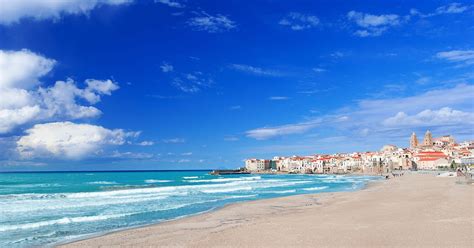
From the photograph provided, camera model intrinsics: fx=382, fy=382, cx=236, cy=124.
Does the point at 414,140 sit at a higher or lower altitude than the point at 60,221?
higher

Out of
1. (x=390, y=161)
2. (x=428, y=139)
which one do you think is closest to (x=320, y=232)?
(x=390, y=161)

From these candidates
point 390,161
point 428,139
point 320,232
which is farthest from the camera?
point 428,139

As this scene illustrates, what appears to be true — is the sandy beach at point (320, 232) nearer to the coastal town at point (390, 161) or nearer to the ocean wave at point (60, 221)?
the ocean wave at point (60, 221)

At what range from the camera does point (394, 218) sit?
14.6m

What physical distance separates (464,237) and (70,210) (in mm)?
18895

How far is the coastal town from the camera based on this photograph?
4060 inches

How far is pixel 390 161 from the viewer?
118 meters

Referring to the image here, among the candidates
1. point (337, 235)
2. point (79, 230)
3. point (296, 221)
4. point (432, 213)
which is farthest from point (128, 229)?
point (432, 213)

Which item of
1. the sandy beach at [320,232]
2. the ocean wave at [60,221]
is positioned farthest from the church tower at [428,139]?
the ocean wave at [60,221]

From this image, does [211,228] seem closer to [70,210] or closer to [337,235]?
[337,235]

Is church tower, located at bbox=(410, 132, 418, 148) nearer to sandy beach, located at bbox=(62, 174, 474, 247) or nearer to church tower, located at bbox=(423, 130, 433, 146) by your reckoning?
church tower, located at bbox=(423, 130, 433, 146)

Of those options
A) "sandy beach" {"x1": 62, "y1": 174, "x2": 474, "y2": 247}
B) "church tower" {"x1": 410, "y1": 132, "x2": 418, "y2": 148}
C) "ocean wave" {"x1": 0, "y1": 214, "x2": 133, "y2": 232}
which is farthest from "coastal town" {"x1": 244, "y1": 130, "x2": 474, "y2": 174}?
"ocean wave" {"x1": 0, "y1": 214, "x2": 133, "y2": 232}

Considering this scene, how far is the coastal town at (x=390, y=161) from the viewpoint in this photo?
103125 mm

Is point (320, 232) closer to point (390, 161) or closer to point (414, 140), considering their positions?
point (390, 161)
